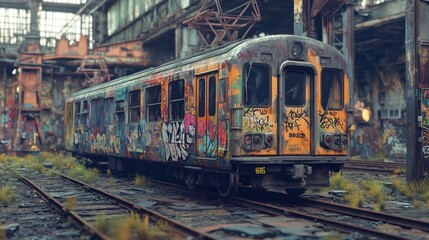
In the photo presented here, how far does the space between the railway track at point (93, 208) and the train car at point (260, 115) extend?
5.60 ft

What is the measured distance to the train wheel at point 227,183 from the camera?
10.3 meters

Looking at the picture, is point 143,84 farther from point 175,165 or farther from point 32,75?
point 32,75

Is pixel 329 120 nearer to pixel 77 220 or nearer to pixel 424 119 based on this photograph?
pixel 424 119

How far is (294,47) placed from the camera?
1083 centimetres

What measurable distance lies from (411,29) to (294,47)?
4.36 m

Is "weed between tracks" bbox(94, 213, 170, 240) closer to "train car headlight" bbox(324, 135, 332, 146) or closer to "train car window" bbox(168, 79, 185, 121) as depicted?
"train car headlight" bbox(324, 135, 332, 146)

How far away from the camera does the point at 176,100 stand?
12172 millimetres

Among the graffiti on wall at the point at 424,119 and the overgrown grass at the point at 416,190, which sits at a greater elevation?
the graffiti on wall at the point at 424,119

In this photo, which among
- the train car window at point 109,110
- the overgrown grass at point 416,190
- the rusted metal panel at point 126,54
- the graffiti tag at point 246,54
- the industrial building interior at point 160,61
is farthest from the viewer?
the rusted metal panel at point 126,54

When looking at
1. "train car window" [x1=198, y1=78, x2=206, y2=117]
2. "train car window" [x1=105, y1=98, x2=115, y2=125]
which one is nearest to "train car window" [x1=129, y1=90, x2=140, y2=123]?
"train car window" [x1=105, y1=98, x2=115, y2=125]

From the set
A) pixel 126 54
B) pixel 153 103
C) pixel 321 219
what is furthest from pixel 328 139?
pixel 126 54

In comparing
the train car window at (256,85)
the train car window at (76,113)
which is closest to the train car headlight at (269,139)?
the train car window at (256,85)

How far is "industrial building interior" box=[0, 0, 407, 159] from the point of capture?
88.0 feet

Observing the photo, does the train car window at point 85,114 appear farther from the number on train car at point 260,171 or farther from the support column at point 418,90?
the support column at point 418,90
